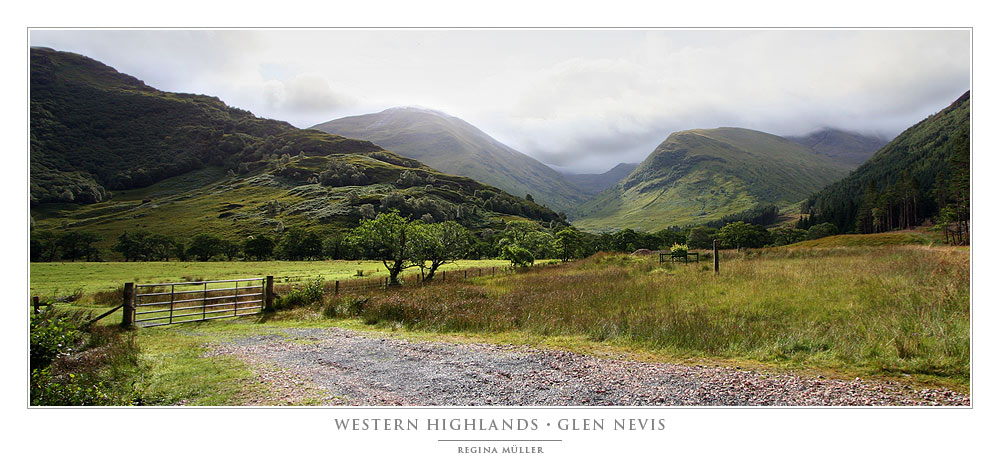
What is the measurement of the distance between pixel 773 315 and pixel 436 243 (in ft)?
69.9

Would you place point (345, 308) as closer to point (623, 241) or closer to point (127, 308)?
point (127, 308)

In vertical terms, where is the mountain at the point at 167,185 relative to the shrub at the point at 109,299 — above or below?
above

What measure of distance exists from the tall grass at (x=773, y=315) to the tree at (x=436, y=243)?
11.3 meters

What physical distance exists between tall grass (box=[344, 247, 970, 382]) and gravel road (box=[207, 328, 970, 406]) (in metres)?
1.13

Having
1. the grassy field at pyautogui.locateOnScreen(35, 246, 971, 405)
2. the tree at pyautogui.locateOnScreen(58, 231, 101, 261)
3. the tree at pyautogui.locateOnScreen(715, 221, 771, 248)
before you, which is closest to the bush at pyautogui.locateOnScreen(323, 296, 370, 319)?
the grassy field at pyautogui.locateOnScreen(35, 246, 971, 405)

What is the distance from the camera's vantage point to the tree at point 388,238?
25.0 m

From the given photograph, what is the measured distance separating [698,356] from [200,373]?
924 centimetres

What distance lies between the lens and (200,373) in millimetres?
6707

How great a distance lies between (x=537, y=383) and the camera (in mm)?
5766

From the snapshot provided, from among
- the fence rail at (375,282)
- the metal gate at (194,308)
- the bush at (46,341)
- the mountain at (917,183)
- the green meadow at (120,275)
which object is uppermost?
the mountain at (917,183)

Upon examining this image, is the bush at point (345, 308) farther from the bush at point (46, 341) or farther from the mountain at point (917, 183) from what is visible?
the mountain at point (917, 183)

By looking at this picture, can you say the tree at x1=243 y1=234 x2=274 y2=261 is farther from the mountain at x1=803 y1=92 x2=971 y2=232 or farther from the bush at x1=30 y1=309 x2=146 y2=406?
the mountain at x1=803 y1=92 x2=971 y2=232

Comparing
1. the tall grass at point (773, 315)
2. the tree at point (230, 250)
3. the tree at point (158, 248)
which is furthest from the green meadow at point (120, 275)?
the tree at point (158, 248)

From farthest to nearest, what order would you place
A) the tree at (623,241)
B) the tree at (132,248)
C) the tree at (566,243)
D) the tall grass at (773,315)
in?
the tree at (623,241) < the tree at (132,248) < the tree at (566,243) < the tall grass at (773,315)
